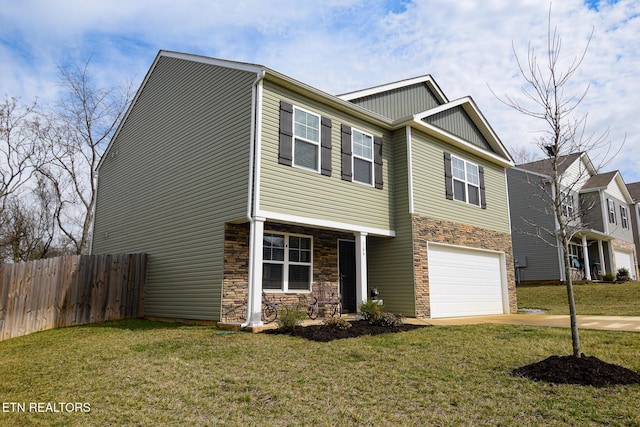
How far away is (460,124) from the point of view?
15.6 meters

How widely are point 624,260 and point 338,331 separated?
29.8 metres

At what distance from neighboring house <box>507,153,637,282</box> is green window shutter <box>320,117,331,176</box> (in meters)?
13.6

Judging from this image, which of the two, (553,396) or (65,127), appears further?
(65,127)

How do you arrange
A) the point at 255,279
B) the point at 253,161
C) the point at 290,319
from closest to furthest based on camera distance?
1. the point at 290,319
2. the point at 255,279
3. the point at 253,161

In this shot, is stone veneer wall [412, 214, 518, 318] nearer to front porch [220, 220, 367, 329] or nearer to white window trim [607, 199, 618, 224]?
front porch [220, 220, 367, 329]

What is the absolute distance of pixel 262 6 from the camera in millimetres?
9672

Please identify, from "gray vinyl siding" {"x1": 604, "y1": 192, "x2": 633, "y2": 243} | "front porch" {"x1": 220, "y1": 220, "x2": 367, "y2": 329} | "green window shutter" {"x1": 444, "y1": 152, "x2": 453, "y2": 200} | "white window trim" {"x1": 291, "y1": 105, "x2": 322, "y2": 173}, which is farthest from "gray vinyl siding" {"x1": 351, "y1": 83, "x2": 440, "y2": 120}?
"gray vinyl siding" {"x1": 604, "y1": 192, "x2": 633, "y2": 243}

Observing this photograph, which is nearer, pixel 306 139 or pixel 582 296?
pixel 306 139

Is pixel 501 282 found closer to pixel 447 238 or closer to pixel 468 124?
pixel 447 238

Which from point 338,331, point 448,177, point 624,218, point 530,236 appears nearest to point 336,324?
point 338,331

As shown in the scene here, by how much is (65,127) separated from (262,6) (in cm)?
1734

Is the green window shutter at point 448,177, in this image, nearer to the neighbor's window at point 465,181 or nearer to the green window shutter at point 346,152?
the neighbor's window at point 465,181

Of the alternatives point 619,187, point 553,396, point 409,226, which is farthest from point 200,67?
point 619,187

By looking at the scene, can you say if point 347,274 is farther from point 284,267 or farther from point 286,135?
point 286,135
